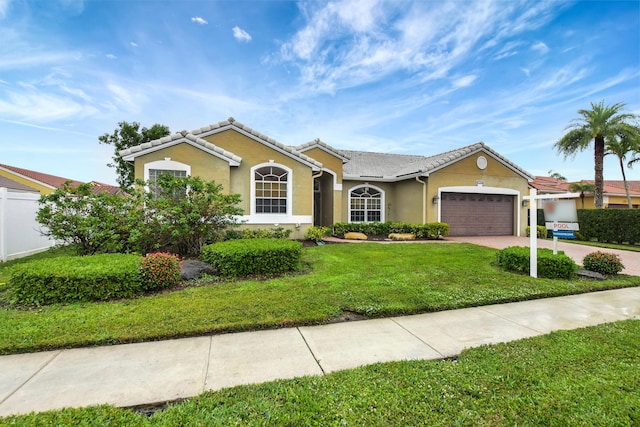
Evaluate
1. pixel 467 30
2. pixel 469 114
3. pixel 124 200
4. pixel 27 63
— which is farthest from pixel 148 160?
pixel 469 114

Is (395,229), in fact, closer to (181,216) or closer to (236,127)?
(236,127)

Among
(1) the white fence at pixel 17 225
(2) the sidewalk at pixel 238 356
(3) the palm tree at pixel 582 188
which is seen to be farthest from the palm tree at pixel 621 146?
(1) the white fence at pixel 17 225

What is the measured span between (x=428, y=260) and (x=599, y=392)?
6537 mm

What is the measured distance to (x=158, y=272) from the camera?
5996mm

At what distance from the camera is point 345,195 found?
685 inches

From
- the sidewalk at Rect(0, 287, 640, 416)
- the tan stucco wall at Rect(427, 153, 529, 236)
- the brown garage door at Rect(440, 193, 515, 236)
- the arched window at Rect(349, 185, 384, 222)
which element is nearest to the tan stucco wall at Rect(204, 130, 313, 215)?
the arched window at Rect(349, 185, 384, 222)

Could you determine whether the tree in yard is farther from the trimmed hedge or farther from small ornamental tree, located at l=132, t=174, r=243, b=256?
small ornamental tree, located at l=132, t=174, r=243, b=256

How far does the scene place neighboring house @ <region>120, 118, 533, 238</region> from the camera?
37.5 ft

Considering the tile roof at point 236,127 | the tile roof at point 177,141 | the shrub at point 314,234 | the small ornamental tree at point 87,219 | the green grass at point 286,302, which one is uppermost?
the tile roof at point 236,127

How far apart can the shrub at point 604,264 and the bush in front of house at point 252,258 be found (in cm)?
855

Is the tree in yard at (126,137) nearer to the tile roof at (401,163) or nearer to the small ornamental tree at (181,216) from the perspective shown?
the tile roof at (401,163)

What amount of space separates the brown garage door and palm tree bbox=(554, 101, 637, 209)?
670cm

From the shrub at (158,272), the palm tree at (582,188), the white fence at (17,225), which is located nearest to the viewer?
the shrub at (158,272)

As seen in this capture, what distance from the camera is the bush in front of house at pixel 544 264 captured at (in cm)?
760
